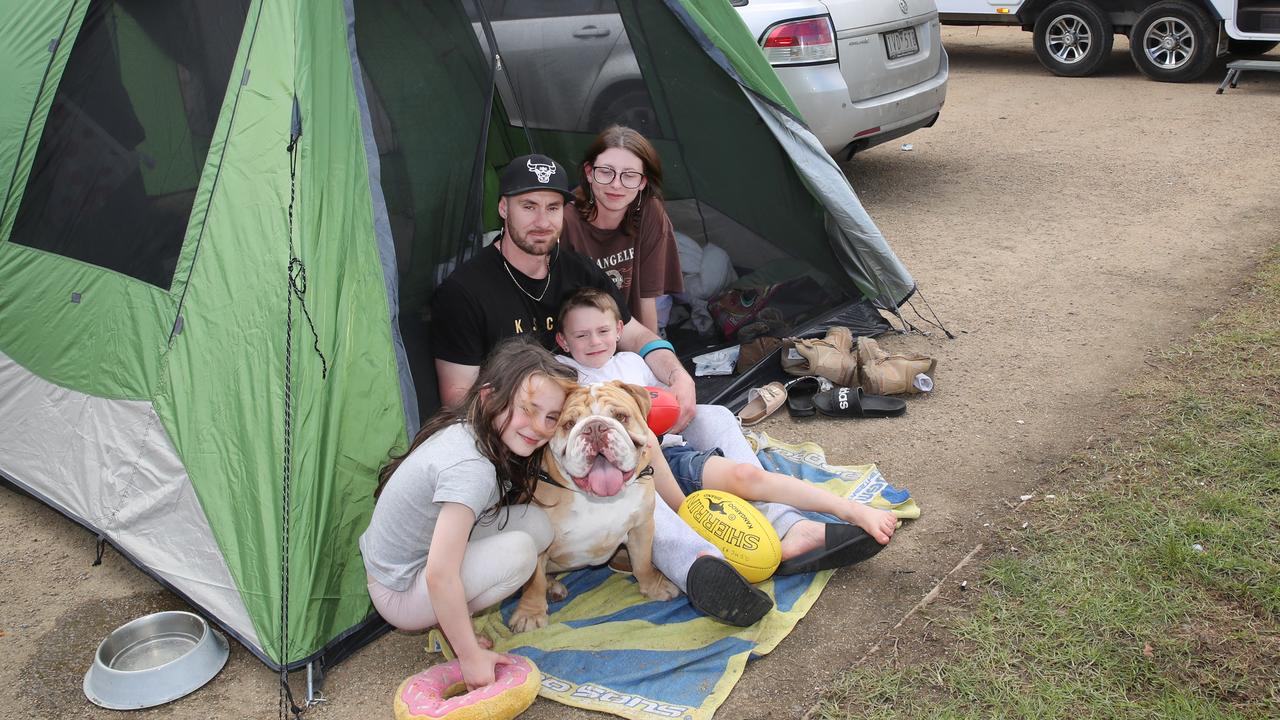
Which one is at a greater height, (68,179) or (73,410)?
(68,179)

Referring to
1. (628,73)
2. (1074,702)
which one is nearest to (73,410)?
(628,73)

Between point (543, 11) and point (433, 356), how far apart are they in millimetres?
1676

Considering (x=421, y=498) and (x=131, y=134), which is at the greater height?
(x=131, y=134)

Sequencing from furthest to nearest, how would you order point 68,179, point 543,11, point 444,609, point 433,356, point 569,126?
point 569,126
point 543,11
point 68,179
point 433,356
point 444,609

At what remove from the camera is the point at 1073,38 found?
417 inches

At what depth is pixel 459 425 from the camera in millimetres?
3029

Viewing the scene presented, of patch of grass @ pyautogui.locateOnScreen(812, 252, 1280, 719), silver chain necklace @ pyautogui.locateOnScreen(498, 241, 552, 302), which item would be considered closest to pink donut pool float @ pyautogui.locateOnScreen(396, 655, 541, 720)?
patch of grass @ pyautogui.locateOnScreen(812, 252, 1280, 719)

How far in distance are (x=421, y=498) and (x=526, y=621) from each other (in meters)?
0.62

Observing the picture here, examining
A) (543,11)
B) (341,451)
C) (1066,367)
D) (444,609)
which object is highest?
(543,11)

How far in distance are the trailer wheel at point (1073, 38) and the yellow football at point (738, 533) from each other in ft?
28.5

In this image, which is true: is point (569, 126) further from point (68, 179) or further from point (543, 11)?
point (68, 179)

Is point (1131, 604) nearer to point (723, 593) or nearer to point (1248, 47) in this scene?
point (723, 593)

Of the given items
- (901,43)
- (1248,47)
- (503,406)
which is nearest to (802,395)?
(503,406)

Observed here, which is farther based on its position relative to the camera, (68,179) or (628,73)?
(628,73)
